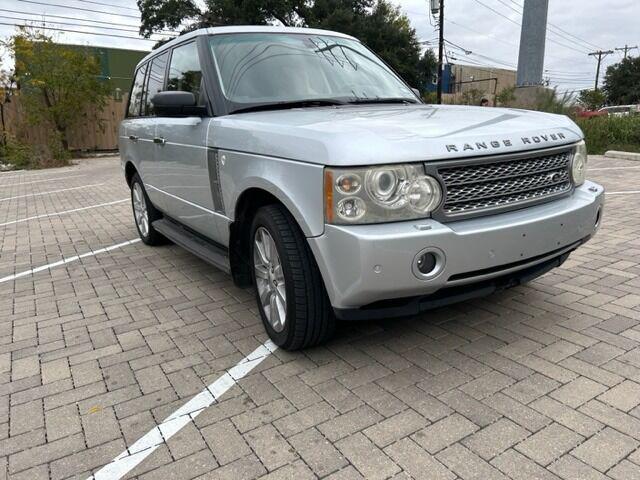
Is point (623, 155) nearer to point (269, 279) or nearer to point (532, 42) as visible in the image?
point (532, 42)

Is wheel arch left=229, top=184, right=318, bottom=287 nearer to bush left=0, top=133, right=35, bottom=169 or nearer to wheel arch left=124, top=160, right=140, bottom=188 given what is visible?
wheel arch left=124, top=160, right=140, bottom=188

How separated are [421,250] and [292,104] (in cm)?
169

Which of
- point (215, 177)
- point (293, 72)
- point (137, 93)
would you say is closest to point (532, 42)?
point (137, 93)

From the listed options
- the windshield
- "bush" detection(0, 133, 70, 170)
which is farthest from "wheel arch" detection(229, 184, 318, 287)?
"bush" detection(0, 133, 70, 170)

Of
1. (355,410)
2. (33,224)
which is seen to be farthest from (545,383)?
(33,224)

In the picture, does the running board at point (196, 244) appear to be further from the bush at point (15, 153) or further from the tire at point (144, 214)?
the bush at point (15, 153)

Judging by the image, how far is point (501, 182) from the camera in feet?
9.30

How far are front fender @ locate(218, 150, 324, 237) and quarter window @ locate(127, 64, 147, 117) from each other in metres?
2.80

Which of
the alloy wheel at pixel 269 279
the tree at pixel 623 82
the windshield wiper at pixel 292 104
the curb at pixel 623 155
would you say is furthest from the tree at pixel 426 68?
the tree at pixel 623 82

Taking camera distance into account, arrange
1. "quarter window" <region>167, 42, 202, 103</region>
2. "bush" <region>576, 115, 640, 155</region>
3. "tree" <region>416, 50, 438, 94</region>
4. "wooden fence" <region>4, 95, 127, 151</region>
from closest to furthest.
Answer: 1. "quarter window" <region>167, 42, 202, 103</region>
2. "bush" <region>576, 115, 640, 155</region>
3. "wooden fence" <region>4, 95, 127, 151</region>
4. "tree" <region>416, 50, 438, 94</region>

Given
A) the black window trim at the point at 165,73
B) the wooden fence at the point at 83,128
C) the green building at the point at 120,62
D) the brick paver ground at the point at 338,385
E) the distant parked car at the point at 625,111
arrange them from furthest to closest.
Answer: the green building at the point at 120,62
the wooden fence at the point at 83,128
the distant parked car at the point at 625,111
the black window trim at the point at 165,73
the brick paver ground at the point at 338,385

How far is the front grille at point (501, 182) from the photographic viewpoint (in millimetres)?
2664

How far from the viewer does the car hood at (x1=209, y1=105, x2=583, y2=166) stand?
8.29ft

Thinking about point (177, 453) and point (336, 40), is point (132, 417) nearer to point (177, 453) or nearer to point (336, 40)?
point (177, 453)
